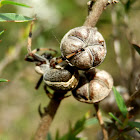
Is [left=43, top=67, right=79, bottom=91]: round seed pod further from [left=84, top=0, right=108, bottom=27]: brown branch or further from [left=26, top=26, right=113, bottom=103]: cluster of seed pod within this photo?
[left=84, top=0, right=108, bottom=27]: brown branch

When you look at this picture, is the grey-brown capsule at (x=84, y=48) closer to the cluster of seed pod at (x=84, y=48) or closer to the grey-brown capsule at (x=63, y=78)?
the cluster of seed pod at (x=84, y=48)

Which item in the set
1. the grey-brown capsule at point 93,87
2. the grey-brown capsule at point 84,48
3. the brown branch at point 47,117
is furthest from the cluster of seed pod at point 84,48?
the brown branch at point 47,117

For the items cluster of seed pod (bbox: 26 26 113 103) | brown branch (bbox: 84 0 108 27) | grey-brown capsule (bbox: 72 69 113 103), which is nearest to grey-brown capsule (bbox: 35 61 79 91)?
cluster of seed pod (bbox: 26 26 113 103)

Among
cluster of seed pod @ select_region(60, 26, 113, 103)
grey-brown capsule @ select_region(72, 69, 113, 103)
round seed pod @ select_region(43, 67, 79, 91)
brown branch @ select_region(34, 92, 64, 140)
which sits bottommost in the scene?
brown branch @ select_region(34, 92, 64, 140)

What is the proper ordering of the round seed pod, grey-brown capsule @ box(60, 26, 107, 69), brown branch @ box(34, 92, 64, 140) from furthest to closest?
brown branch @ box(34, 92, 64, 140) → the round seed pod → grey-brown capsule @ box(60, 26, 107, 69)

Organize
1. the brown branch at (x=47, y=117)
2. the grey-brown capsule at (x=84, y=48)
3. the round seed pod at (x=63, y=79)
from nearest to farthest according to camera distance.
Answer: the grey-brown capsule at (x=84, y=48), the round seed pod at (x=63, y=79), the brown branch at (x=47, y=117)

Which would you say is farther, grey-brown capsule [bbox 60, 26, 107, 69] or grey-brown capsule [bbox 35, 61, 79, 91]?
grey-brown capsule [bbox 35, 61, 79, 91]

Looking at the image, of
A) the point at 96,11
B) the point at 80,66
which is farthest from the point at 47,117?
the point at 96,11

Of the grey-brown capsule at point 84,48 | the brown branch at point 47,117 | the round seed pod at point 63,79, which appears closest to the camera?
the grey-brown capsule at point 84,48
